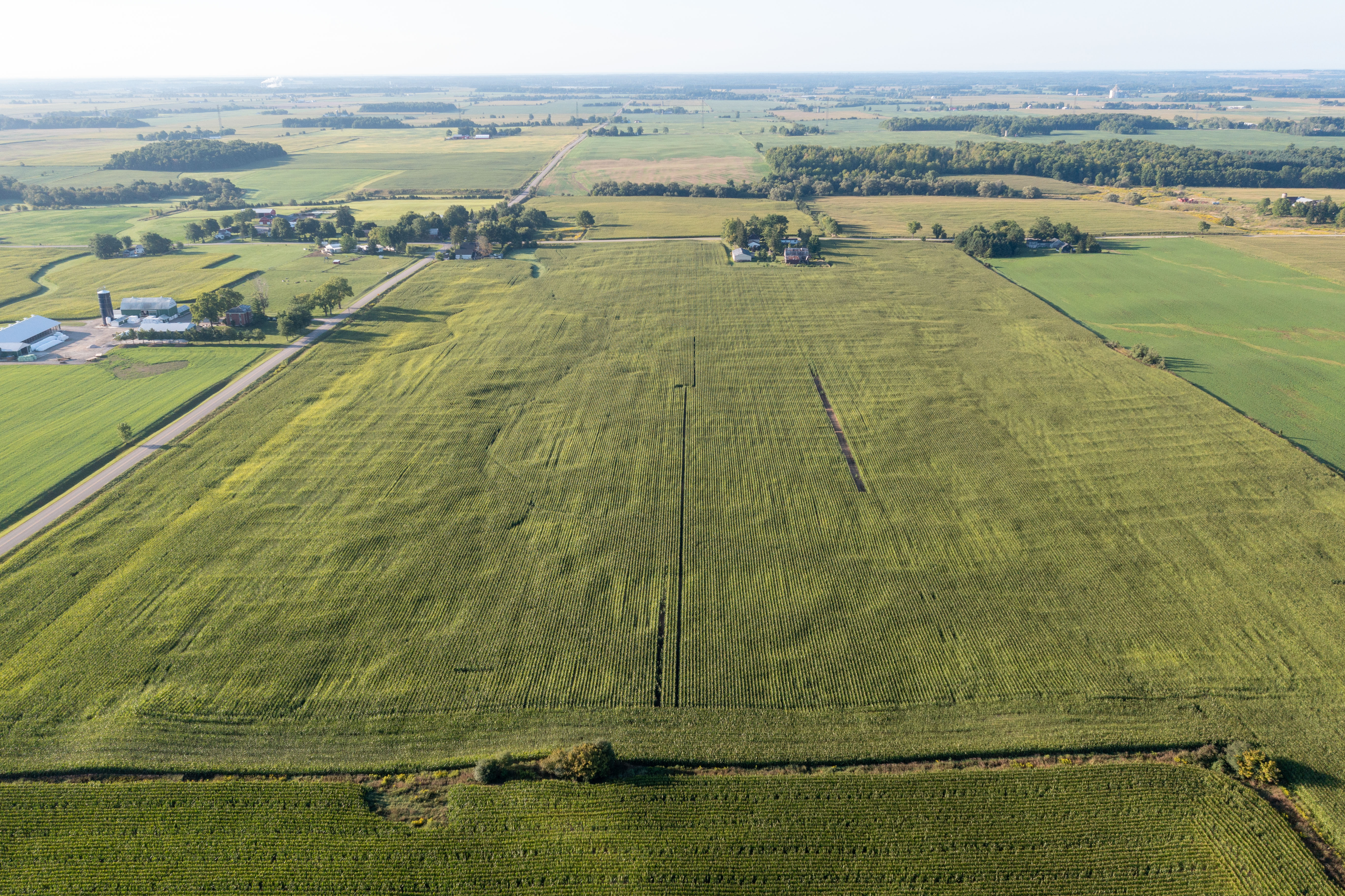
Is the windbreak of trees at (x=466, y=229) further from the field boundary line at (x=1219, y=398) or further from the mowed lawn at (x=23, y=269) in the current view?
the field boundary line at (x=1219, y=398)

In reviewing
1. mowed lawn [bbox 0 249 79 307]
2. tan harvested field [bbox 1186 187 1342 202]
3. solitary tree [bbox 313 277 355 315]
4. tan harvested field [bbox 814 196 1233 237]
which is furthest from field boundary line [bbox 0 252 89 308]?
tan harvested field [bbox 1186 187 1342 202]

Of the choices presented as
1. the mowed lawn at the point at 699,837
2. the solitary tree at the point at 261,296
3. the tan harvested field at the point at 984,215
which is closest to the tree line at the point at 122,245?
the solitary tree at the point at 261,296

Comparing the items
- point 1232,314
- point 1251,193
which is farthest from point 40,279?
point 1251,193

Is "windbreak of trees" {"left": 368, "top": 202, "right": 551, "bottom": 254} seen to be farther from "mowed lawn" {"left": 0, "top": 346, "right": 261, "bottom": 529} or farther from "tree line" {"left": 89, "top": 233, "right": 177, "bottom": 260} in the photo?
"mowed lawn" {"left": 0, "top": 346, "right": 261, "bottom": 529}

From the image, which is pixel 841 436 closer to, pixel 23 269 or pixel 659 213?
pixel 659 213

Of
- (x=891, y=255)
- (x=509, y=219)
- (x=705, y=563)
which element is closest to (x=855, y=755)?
(x=705, y=563)
